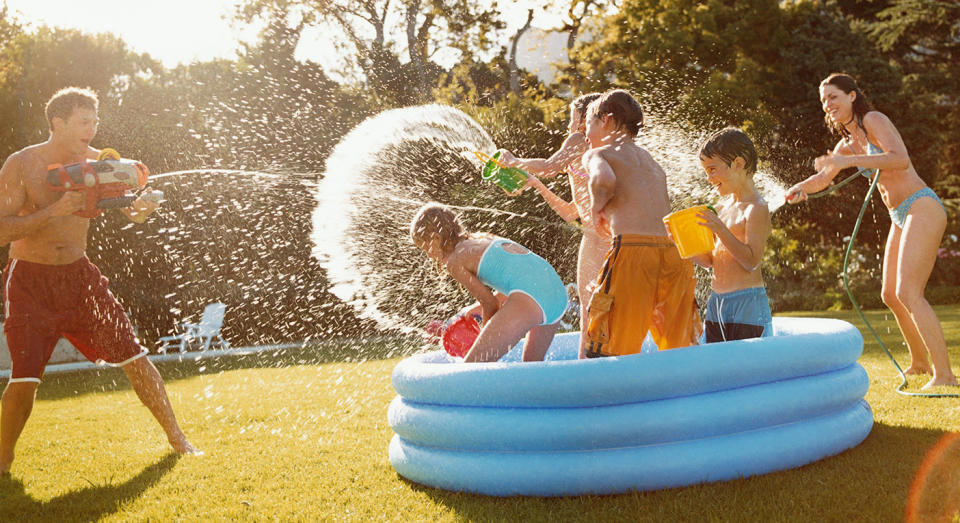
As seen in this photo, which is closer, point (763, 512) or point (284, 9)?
point (763, 512)

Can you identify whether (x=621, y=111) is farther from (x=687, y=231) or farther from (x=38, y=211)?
(x=38, y=211)

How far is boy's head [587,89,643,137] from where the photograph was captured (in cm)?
394

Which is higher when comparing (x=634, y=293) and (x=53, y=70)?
(x=634, y=293)

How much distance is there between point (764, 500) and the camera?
114 inches

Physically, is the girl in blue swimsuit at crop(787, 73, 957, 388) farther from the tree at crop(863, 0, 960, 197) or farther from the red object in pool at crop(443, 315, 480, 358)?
the tree at crop(863, 0, 960, 197)

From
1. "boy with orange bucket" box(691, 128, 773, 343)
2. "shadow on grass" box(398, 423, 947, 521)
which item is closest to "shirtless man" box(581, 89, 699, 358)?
"boy with orange bucket" box(691, 128, 773, 343)

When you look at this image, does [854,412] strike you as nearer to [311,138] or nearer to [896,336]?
Answer: [896,336]

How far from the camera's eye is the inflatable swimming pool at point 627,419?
309cm

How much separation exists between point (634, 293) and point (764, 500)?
108 centimetres

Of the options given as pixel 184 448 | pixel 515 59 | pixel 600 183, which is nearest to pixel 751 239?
pixel 600 183

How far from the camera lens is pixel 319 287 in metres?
16.6

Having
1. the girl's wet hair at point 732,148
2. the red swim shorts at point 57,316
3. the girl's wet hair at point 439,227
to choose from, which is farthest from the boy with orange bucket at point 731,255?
the red swim shorts at point 57,316

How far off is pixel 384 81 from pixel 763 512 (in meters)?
19.0

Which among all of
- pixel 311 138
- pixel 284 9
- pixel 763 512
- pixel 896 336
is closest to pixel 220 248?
pixel 311 138
